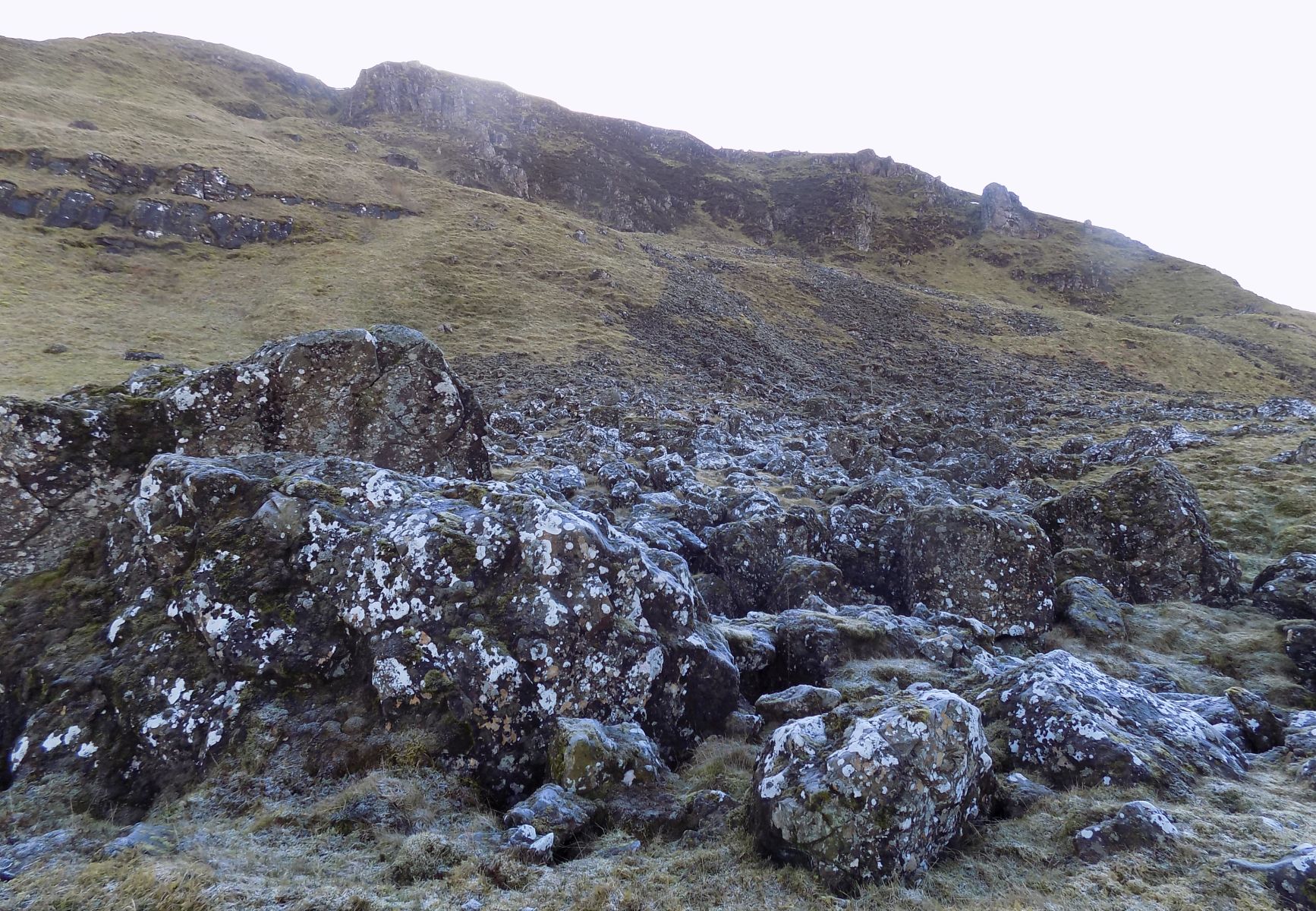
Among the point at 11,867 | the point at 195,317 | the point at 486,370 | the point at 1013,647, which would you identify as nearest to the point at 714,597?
the point at 1013,647

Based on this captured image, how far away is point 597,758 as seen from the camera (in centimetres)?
615

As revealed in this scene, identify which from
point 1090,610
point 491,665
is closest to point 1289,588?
point 1090,610

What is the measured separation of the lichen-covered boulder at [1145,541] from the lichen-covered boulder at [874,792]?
34.5 ft

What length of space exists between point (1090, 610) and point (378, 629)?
12.4 meters

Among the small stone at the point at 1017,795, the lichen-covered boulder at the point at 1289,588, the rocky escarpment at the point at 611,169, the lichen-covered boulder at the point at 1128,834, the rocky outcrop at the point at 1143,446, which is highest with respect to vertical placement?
the rocky escarpment at the point at 611,169

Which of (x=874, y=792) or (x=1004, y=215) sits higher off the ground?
(x=1004, y=215)

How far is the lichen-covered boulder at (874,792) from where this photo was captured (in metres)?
4.98

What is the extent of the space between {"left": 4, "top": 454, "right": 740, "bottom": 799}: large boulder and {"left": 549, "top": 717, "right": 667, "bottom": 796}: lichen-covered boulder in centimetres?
45

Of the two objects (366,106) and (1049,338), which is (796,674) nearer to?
(1049,338)

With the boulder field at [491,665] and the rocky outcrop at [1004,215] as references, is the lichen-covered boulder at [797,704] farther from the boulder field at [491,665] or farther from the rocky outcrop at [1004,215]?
the rocky outcrop at [1004,215]

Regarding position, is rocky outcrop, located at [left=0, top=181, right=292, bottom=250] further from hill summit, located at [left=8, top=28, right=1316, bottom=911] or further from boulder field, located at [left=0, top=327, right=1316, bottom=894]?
boulder field, located at [left=0, top=327, right=1316, bottom=894]

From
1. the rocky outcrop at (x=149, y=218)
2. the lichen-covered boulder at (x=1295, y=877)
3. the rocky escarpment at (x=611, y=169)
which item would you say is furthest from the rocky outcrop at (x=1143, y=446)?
the rocky escarpment at (x=611, y=169)

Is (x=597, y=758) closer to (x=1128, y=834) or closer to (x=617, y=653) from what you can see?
(x=617, y=653)

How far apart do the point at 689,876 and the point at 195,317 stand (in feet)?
176
